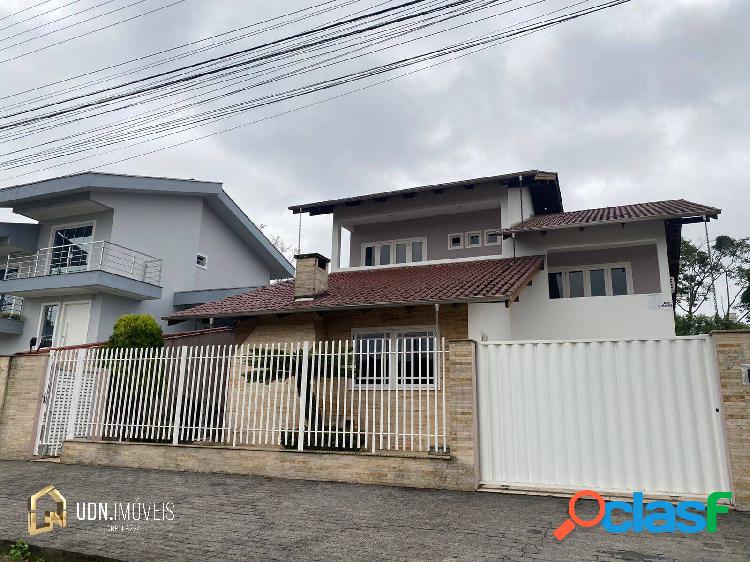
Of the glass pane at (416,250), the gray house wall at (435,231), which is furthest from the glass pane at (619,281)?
the glass pane at (416,250)

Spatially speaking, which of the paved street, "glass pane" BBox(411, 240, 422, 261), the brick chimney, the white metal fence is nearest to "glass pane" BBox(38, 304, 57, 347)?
the white metal fence

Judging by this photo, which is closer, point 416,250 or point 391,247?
point 416,250

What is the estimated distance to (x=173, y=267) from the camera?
58.4 feet

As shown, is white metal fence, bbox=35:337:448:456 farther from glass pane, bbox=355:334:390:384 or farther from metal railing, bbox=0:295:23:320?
→ metal railing, bbox=0:295:23:320

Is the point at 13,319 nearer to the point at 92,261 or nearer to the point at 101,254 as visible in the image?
the point at 92,261

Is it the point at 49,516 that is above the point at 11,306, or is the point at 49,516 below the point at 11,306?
below

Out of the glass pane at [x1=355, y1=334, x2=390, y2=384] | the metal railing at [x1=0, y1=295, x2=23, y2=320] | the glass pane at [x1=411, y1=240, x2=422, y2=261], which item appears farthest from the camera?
the metal railing at [x1=0, y1=295, x2=23, y2=320]

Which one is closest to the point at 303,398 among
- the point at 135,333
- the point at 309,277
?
the point at 309,277

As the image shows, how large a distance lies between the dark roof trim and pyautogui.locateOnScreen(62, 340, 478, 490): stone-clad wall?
265 inches

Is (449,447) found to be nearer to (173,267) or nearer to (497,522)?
(497,522)

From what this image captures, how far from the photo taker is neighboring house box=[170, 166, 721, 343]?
1016 cm

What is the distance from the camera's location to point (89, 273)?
14.7m

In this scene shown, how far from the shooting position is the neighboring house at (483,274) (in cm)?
1016

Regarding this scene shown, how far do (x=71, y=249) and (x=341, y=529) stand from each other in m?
16.1
